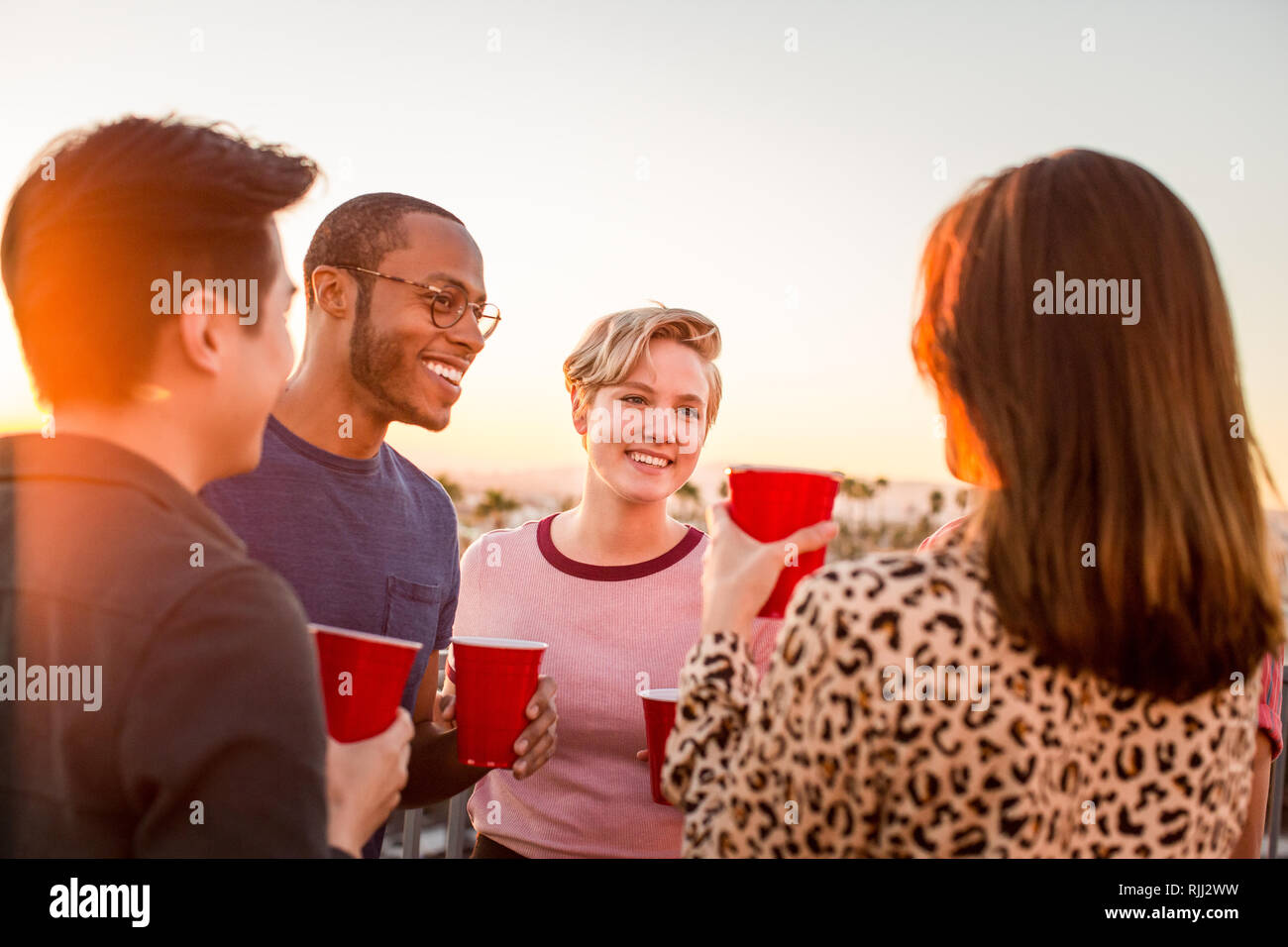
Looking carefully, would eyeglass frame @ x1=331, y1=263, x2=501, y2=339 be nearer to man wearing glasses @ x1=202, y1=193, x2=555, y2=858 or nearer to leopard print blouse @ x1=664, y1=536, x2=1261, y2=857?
man wearing glasses @ x1=202, y1=193, x2=555, y2=858

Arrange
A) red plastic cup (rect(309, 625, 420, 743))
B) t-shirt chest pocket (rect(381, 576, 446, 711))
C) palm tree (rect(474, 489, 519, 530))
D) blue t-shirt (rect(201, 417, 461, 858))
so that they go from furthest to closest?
palm tree (rect(474, 489, 519, 530)) < t-shirt chest pocket (rect(381, 576, 446, 711)) < blue t-shirt (rect(201, 417, 461, 858)) < red plastic cup (rect(309, 625, 420, 743))

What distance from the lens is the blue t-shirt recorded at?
8.05ft

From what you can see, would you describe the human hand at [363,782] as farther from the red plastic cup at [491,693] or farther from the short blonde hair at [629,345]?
the short blonde hair at [629,345]

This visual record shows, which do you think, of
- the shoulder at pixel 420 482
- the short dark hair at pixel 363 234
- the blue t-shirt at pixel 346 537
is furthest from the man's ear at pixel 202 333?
the shoulder at pixel 420 482

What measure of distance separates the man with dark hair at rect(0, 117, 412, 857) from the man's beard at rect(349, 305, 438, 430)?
45.9 inches

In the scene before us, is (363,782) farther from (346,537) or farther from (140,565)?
(346,537)

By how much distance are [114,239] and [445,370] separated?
1328 mm

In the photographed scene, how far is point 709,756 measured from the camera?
1.56 m

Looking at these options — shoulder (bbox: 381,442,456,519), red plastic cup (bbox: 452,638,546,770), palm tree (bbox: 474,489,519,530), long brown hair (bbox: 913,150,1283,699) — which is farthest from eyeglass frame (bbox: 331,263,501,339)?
palm tree (bbox: 474,489,519,530)

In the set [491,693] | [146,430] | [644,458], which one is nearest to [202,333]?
[146,430]

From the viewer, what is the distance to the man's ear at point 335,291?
2.75 meters

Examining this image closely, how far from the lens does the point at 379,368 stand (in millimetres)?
2676

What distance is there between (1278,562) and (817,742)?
0.85 m
